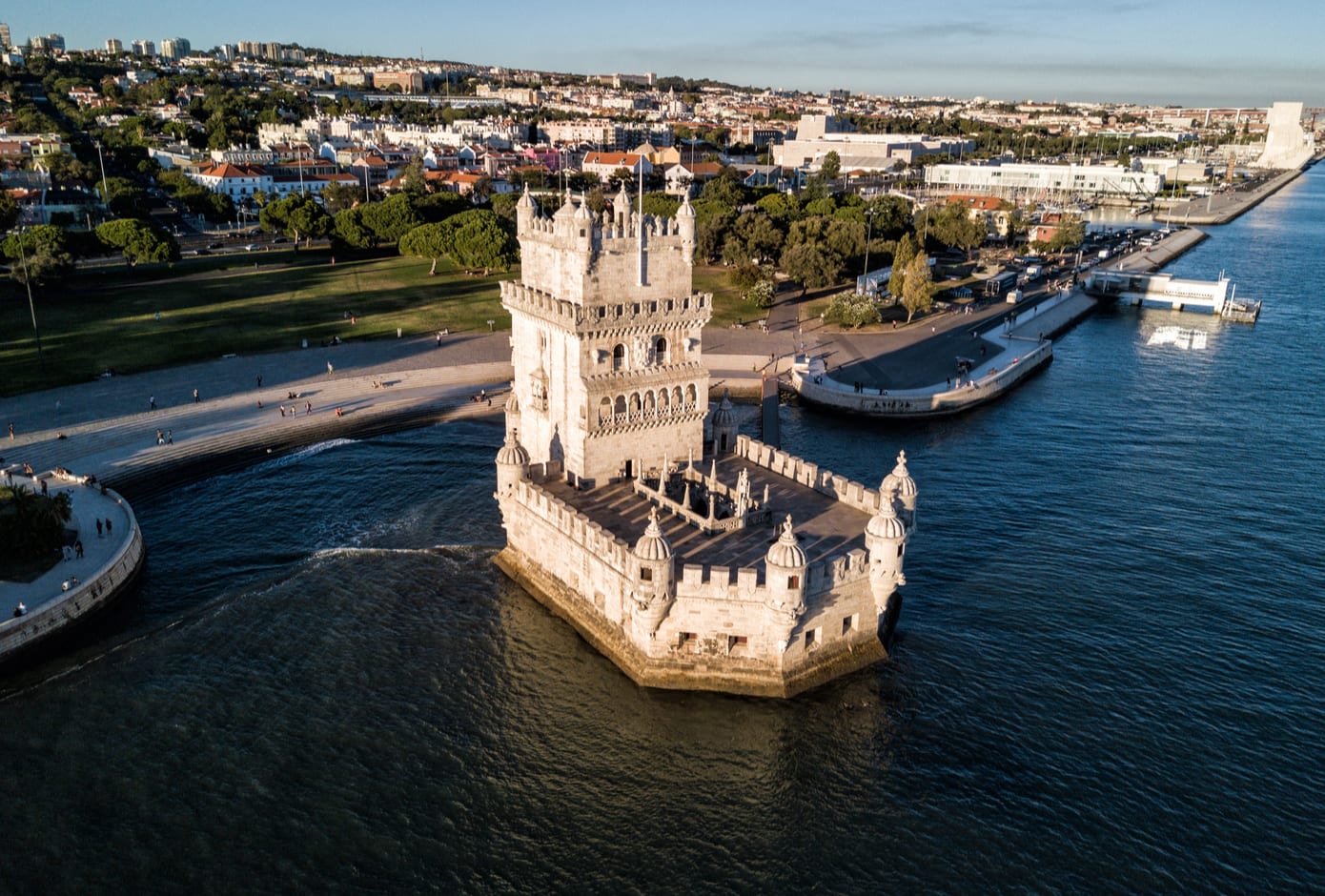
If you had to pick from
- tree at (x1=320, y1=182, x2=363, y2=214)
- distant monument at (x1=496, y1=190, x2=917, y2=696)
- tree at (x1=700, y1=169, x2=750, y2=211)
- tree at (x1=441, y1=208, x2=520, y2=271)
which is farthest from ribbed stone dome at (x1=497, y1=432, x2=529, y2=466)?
tree at (x1=320, y1=182, x2=363, y2=214)

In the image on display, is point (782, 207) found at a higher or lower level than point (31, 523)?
higher

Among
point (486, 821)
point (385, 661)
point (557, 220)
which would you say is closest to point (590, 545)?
point (385, 661)

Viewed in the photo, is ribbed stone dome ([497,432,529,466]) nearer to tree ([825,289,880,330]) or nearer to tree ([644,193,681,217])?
tree ([825,289,880,330])

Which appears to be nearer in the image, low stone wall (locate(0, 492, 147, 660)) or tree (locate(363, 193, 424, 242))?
low stone wall (locate(0, 492, 147, 660))

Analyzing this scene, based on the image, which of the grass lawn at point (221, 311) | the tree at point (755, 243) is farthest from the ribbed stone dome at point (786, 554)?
the tree at point (755, 243)

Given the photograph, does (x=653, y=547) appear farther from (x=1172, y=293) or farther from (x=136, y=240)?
(x=1172, y=293)

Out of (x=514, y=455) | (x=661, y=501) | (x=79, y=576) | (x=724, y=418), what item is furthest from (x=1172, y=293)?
(x=79, y=576)
